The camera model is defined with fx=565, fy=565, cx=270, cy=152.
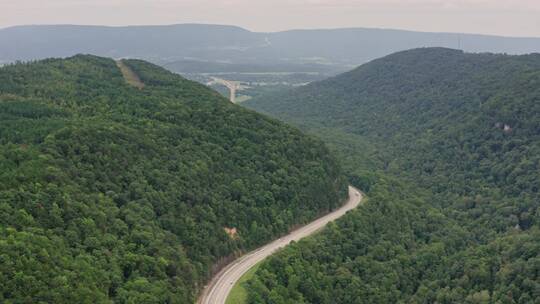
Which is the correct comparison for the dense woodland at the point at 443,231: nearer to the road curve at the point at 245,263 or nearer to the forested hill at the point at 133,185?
the road curve at the point at 245,263

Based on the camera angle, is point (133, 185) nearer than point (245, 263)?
Yes

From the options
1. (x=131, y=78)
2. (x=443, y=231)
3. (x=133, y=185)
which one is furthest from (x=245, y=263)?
(x=131, y=78)

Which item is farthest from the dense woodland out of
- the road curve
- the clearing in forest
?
the clearing in forest

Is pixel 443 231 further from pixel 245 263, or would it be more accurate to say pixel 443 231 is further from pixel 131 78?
pixel 131 78

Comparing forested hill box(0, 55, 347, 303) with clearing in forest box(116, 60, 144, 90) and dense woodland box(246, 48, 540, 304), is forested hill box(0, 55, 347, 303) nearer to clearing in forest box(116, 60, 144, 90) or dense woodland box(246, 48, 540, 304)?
clearing in forest box(116, 60, 144, 90)

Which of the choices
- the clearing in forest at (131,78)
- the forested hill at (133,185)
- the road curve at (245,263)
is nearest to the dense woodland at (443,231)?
the road curve at (245,263)

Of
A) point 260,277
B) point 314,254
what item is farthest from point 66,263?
point 314,254

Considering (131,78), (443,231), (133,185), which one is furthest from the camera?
(131,78)
